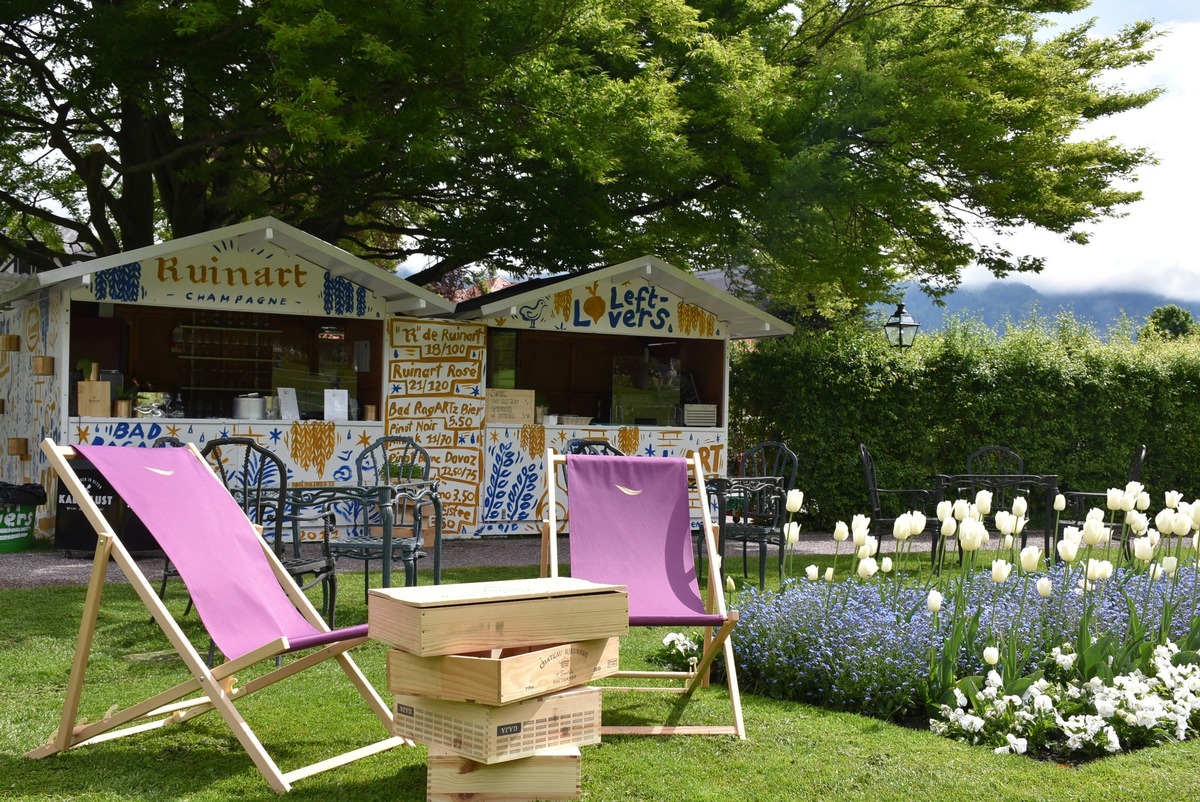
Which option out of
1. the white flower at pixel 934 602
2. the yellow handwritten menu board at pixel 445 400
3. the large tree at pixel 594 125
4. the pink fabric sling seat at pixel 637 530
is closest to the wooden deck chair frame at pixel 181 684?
the pink fabric sling seat at pixel 637 530

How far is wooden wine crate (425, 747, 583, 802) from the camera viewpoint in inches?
134

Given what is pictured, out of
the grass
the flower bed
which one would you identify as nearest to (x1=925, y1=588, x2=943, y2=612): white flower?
the flower bed

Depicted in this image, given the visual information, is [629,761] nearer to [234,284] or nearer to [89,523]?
[89,523]

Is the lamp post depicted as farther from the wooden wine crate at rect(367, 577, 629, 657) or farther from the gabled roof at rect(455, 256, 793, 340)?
the wooden wine crate at rect(367, 577, 629, 657)

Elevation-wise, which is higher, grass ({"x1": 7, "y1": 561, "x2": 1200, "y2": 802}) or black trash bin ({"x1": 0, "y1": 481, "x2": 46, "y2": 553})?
black trash bin ({"x1": 0, "y1": 481, "x2": 46, "y2": 553})

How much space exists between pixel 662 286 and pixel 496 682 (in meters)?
8.74

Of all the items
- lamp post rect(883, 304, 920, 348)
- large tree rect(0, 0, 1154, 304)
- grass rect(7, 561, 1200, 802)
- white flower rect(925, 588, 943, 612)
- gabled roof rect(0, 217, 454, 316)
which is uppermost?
large tree rect(0, 0, 1154, 304)

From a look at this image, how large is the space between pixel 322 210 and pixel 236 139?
2.04m

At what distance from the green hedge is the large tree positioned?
876 mm

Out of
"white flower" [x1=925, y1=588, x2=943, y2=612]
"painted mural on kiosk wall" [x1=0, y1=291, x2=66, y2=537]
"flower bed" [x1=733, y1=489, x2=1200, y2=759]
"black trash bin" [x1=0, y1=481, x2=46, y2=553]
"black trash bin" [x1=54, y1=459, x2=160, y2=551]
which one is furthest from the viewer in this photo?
"painted mural on kiosk wall" [x1=0, y1=291, x2=66, y2=537]

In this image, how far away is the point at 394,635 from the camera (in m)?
3.46

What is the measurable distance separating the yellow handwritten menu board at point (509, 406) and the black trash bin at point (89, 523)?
3.47 meters

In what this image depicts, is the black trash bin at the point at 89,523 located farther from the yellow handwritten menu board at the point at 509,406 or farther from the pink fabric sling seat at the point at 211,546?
the pink fabric sling seat at the point at 211,546

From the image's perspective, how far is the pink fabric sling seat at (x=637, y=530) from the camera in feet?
15.4
